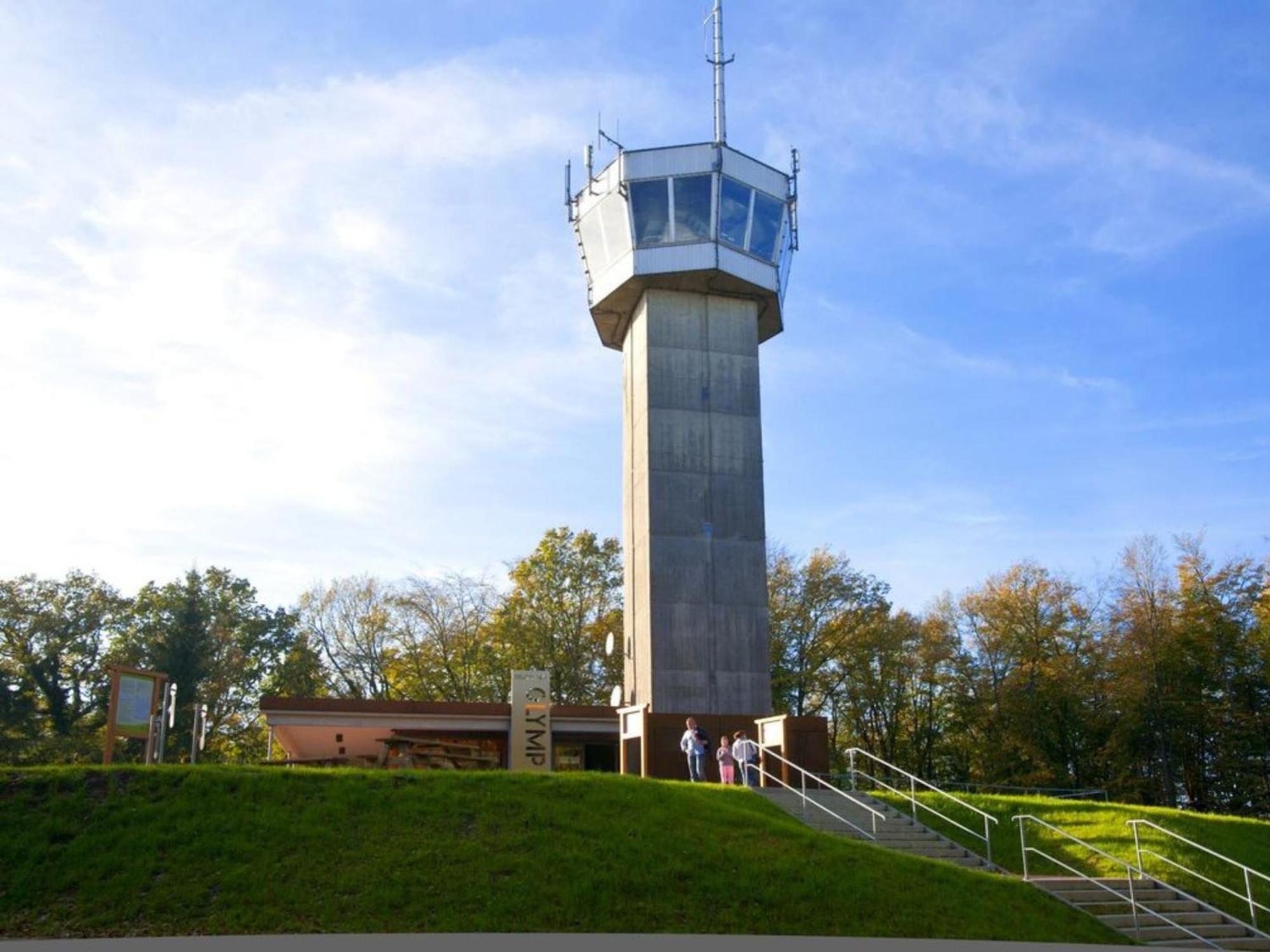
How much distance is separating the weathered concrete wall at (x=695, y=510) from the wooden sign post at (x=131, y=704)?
481 inches

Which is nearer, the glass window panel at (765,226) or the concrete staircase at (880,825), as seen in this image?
the concrete staircase at (880,825)

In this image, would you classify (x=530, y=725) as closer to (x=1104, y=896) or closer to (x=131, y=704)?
(x=131, y=704)

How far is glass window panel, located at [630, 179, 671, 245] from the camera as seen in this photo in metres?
31.7

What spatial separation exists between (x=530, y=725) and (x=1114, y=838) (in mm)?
14113

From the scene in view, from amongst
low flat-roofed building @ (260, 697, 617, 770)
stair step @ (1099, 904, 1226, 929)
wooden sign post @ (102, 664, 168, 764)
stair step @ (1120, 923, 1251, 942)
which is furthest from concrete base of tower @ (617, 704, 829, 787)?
wooden sign post @ (102, 664, 168, 764)

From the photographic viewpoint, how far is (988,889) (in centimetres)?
1590

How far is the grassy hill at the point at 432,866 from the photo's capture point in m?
13.9

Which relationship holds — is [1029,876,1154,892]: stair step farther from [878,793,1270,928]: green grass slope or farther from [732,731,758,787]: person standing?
[732,731,758,787]: person standing

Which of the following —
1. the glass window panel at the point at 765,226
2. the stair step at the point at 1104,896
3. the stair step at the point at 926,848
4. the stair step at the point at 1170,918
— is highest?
→ the glass window panel at the point at 765,226

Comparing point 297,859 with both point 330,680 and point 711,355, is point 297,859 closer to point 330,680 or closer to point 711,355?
point 711,355

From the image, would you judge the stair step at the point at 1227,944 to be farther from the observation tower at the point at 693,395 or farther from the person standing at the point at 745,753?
the observation tower at the point at 693,395

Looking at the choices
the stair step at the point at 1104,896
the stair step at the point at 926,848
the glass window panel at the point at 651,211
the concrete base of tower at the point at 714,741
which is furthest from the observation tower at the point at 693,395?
the stair step at the point at 1104,896

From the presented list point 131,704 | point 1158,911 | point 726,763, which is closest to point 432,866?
point 131,704

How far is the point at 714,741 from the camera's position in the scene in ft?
89.5
